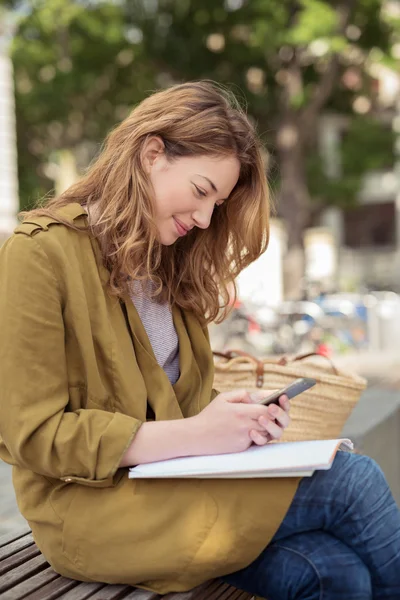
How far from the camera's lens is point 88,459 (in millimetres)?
1753

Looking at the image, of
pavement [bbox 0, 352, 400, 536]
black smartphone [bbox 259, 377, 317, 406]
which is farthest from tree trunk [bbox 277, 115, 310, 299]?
black smartphone [bbox 259, 377, 317, 406]

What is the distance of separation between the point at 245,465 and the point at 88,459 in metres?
0.31

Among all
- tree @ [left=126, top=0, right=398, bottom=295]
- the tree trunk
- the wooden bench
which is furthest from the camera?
the tree trunk

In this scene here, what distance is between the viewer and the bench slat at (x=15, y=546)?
217 centimetres

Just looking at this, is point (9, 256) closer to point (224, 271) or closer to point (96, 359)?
point (96, 359)

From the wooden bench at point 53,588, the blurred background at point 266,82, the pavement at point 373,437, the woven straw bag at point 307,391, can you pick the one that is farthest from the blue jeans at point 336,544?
the blurred background at point 266,82

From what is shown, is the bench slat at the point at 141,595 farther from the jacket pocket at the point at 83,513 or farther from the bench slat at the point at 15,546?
the bench slat at the point at 15,546

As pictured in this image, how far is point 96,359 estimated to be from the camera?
1.87 meters

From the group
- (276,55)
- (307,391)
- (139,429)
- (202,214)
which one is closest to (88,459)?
(139,429)

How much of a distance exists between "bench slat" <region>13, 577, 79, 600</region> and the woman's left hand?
1.67 feet

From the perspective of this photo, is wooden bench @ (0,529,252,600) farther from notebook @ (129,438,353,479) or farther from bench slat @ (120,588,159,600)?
notebook @ (129,438,353,479)

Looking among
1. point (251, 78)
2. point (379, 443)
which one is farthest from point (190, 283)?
point (251, 78)

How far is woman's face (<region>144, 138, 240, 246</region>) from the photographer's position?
2.03m

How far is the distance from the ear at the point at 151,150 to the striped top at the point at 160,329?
0.27 metres
